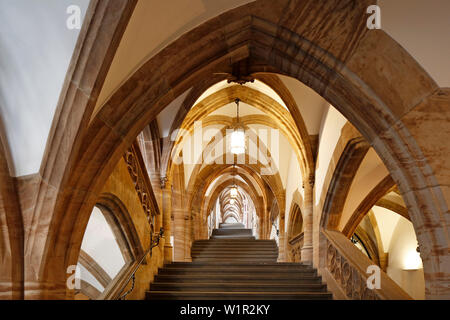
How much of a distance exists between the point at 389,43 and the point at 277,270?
4067mm

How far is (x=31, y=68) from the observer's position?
3266mm

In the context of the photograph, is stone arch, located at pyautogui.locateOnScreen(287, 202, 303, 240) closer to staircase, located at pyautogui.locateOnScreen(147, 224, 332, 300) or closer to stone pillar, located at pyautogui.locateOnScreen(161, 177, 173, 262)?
staircase, located at pyautogui.locateOnScreen(147, 224, 332, 300)

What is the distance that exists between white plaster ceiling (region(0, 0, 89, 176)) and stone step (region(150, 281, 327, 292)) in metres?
3.22

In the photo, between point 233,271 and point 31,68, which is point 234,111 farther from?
point 31,68

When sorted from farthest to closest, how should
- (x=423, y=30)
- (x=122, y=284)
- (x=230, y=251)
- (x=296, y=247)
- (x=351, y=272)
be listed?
(x=230, y=251), (x=296, y=247), (x=351, y=272), (x=122, y=284), (x=423, y=30)

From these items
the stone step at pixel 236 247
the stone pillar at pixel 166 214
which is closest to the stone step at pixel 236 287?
the stone pillar at pixel 166 214

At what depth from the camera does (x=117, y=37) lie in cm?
321

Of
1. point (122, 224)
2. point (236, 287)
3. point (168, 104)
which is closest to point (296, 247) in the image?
point (236, 287)

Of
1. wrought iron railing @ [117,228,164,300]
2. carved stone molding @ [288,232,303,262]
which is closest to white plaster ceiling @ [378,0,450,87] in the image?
wrought iron railing @ [117,228,164,300]

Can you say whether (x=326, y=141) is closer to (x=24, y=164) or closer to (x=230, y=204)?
(x=24, y=164)

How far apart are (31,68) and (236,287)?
396cm

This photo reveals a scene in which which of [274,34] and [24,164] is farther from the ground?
[274,34]

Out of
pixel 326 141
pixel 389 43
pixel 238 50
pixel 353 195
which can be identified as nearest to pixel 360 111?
pixel 389 43
